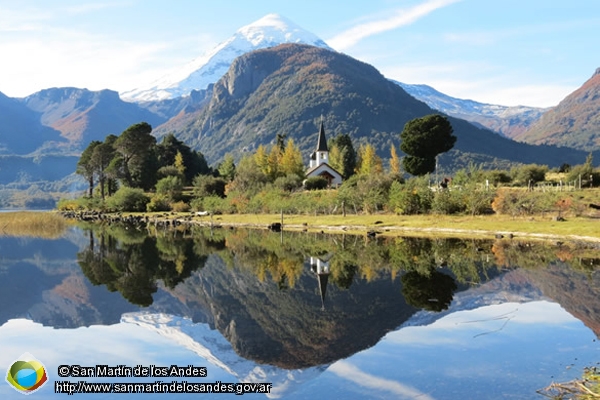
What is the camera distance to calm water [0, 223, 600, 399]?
1254 centimetres

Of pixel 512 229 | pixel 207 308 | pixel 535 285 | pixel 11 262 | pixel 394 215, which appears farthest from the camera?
pixel 394 215

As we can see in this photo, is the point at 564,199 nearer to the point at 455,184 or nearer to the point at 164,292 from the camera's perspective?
the point at 455,184

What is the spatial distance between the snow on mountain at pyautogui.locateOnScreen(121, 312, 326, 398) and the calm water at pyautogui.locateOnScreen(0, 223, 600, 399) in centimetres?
5

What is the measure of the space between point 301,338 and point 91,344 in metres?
6.12

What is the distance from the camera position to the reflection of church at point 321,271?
75.1 feet

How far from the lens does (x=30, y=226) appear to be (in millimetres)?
72375

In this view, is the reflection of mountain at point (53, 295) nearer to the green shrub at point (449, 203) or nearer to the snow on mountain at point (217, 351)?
the snow on mountain at point (217, 351)

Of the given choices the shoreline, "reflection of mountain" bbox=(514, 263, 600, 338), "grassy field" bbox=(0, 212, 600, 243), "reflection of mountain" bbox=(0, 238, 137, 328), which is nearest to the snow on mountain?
"reflection of mountain" bbox=(0, 238, 137, 328)

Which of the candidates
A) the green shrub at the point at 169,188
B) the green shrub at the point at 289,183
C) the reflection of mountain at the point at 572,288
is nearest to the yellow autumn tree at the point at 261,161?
the green shrub at the point at 289,183

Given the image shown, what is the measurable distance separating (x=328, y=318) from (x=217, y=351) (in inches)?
182

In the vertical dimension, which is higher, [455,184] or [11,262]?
[455,184]

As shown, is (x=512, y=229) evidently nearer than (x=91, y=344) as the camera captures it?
No

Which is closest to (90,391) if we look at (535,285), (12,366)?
(12,366)

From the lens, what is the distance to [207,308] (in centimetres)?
2119
